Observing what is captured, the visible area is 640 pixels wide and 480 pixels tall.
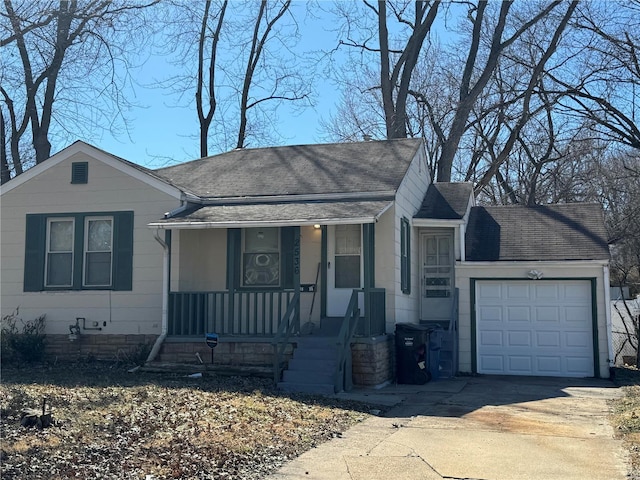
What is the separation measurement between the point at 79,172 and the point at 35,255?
188cm

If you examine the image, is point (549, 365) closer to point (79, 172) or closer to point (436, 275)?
point (436, 275)

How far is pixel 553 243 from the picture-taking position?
Result: 50.5 ft

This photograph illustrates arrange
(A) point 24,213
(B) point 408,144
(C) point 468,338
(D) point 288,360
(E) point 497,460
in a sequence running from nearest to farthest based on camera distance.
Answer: (E) point 497,460 < (D) point 288,360 < (A) point 24,213 < (C) point 468,338 < (B) point 408,144

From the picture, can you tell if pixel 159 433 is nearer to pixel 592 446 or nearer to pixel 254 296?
pixel 592 446

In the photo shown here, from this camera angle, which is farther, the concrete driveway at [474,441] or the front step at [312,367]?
the front step at [312,367]

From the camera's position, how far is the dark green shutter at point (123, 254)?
13602mm

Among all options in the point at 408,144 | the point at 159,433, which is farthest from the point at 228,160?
the point at 159,433

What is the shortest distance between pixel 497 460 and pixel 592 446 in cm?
134

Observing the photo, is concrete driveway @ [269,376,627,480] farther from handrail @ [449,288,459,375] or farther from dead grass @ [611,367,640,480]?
handrail @ [449,288,459,375]

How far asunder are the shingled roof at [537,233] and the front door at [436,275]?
0.55m

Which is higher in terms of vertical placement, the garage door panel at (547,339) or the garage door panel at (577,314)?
the garage door panel at (577,314)

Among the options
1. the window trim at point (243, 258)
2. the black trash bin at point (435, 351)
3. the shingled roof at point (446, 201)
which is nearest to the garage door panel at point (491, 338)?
the black trash bin at point (435, 351)

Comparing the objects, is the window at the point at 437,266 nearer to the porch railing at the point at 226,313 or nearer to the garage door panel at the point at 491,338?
the garage door panel at the point at 491,338

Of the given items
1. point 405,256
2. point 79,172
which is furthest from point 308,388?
point 79,172
